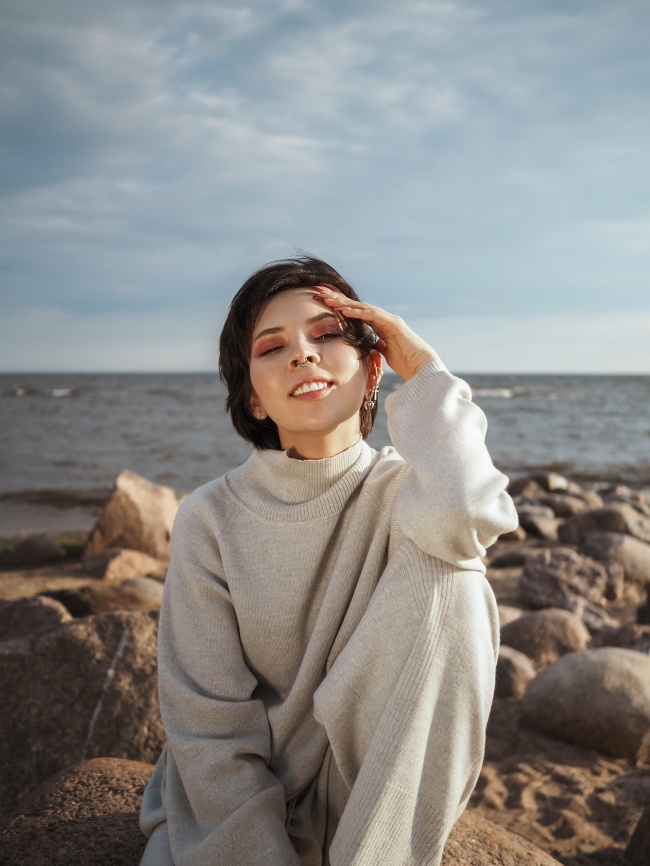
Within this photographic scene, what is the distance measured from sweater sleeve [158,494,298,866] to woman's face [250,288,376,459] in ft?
1.24

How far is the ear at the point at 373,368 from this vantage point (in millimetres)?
2246

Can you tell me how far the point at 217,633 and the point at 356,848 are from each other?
0.67 m

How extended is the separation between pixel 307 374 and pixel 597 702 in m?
2.81

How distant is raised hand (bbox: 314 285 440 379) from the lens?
2.15 meters

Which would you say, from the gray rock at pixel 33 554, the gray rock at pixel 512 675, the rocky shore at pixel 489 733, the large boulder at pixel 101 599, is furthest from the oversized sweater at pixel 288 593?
the gray rock at pixel 33 554

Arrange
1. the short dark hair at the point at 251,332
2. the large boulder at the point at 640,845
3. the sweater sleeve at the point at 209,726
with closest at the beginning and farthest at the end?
the sweater sleeve at the point at 209,726, the short dark hair at the point at 251,332, the large boulder at the point at 640,845

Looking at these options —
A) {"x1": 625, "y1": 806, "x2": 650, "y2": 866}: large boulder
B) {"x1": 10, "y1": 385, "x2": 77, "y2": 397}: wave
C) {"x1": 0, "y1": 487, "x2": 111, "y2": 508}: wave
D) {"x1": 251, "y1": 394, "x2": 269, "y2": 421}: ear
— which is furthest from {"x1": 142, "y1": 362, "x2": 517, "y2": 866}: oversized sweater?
{"x1": 10, "y1": 385, "x2": 77, "y2": 397}: wave

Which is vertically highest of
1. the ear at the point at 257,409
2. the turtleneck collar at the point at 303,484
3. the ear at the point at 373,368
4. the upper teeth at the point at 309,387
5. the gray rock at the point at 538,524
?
the ear at the point at 373,368

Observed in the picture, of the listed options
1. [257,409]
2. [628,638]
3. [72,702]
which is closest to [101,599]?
[72,702]

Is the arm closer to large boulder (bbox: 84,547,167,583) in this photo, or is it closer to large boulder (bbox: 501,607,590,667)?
large boulder (bbox: 501,607,590,667)

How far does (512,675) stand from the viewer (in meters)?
4.53

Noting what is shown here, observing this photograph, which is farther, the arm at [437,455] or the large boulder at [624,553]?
the large boulder at [624,553]

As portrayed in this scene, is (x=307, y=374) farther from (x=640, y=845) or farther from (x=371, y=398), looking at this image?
(x=640, y=845)

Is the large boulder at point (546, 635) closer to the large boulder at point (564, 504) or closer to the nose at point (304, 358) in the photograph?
the nose at point (304, 358)
